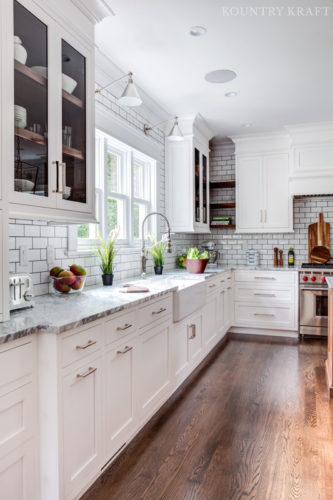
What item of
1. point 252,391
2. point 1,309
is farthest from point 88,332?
point 252,391

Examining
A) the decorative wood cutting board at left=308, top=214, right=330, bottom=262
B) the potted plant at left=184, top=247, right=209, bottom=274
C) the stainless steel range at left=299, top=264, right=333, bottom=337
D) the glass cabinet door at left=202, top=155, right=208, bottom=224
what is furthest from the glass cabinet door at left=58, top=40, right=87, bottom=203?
the decorative wood cutting board at left=308, top=214, right=330, bottom=262

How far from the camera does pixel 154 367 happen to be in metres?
2.59

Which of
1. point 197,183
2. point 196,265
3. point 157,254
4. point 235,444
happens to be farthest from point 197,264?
point 235,444

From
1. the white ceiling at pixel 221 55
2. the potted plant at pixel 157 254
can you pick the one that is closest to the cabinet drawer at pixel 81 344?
the white ceiling at pixel 221 55

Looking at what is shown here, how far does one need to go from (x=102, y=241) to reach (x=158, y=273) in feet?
3.75

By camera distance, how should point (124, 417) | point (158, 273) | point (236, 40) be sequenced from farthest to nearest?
point (158, 273)
point (236, 40)
point (124, 417)

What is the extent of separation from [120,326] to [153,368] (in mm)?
642

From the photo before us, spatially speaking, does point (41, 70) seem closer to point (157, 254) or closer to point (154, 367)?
point (154, 367)

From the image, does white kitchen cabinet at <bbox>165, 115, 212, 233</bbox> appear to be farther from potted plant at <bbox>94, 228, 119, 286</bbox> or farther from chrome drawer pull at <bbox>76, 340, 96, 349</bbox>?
chrome drawer pull at <bbox>76, 340, 96, 349</bbox>

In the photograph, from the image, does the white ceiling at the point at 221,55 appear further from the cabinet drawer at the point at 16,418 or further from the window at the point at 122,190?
the cabinet drawer at the point at 16,418

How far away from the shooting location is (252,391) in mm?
3137

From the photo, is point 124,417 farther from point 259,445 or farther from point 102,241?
point 102,241

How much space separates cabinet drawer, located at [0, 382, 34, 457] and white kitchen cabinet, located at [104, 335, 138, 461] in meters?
0.49

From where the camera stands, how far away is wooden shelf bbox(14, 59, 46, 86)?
5.73 ft
